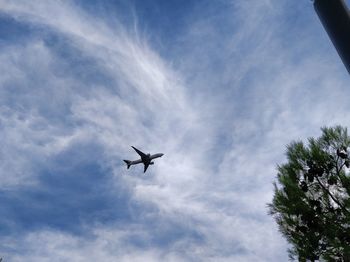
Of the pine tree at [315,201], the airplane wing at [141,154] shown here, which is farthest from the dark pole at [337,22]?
the airplane wing at [141,154]

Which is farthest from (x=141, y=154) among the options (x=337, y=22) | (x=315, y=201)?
(x=337, y=22)

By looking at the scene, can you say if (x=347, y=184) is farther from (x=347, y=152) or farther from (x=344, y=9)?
(x=344, y=9)

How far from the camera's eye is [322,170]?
28.3 ft

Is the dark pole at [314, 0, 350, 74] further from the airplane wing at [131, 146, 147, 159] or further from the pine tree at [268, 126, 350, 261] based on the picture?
the airplane wing at [131, 146, 147, 159]

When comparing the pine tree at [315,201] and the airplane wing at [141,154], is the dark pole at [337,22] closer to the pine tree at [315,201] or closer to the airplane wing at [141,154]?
the pine tree at [315,201]

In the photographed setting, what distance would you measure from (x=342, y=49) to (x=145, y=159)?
25750 millimetres

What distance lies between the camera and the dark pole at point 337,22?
1967 mm

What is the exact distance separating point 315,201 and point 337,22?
7385 mm

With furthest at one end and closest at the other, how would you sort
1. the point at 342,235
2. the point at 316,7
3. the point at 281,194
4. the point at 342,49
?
the point at 281,194, the point at 342,235, the point at 316,7, the point at 342,49

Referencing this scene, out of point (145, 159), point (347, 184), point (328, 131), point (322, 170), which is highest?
point (145, 159)

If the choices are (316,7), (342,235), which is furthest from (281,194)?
(316,7)

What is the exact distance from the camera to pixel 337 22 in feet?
6.79

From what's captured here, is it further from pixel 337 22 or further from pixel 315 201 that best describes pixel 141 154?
pixel 337 22

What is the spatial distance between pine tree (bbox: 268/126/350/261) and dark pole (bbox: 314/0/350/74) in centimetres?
680
